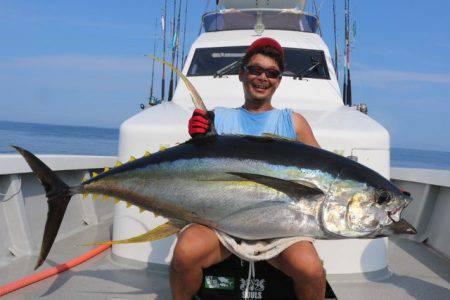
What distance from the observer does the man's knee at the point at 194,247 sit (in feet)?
6.52

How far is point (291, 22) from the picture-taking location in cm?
509

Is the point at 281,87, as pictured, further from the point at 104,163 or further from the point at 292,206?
the point at 292,206

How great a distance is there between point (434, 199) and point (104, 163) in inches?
139

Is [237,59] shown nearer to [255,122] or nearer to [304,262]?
[255,122]

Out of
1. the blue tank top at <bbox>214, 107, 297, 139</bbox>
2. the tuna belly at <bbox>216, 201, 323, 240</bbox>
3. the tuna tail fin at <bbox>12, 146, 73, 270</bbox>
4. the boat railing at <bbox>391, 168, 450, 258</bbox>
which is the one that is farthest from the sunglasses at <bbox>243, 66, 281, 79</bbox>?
the boat railing at <bbox>391, 168, 450, 258</bbox>

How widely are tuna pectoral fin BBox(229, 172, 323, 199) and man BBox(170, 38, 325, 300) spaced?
0.30 m

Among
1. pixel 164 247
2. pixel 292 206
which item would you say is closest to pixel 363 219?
pixel 292 206

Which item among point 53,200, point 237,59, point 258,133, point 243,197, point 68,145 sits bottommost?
point 68,145

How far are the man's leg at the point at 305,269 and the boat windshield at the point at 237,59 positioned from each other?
268 centimetres

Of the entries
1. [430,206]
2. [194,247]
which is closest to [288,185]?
[194,247]

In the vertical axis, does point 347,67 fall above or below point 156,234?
above

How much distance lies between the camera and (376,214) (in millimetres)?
1769

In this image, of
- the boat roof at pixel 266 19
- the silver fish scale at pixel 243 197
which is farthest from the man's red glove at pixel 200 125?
the boat roof at pixel 266 19

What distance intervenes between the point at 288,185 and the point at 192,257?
0.58 m
